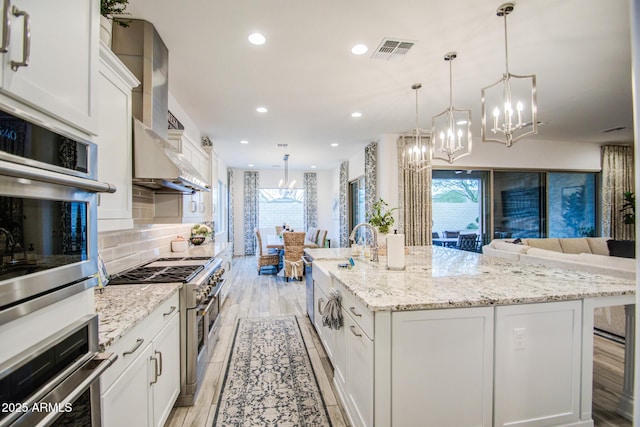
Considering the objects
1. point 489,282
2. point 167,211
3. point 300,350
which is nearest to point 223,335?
point 300,350

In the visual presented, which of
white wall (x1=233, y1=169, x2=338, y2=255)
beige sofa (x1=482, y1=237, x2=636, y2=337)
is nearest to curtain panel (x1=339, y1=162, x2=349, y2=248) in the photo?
white wall (x1=233, y1=169, x2=338, y2=255)

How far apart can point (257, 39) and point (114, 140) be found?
1486 millimetres

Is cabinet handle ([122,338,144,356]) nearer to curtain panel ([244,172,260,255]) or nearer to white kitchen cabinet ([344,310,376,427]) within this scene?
white kitchen cabinet ([344,310,376,427])

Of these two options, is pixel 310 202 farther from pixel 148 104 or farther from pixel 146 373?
pixel 146 373

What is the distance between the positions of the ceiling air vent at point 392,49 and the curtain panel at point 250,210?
730 centimetres

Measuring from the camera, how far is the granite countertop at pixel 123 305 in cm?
116

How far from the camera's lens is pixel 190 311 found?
2.10 metres

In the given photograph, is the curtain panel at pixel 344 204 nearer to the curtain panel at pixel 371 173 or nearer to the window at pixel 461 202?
the curtain panel at pixel 371 173

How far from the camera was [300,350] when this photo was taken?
2934mm

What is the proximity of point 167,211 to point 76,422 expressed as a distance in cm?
237

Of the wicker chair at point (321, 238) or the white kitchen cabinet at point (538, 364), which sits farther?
the wicker chair at point (321, 238)

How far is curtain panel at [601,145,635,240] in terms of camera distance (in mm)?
6344

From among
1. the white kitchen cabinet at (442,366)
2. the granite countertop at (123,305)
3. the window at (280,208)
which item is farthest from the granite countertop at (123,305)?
the window at (280,208)

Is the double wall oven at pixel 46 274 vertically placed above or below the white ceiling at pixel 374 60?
below
